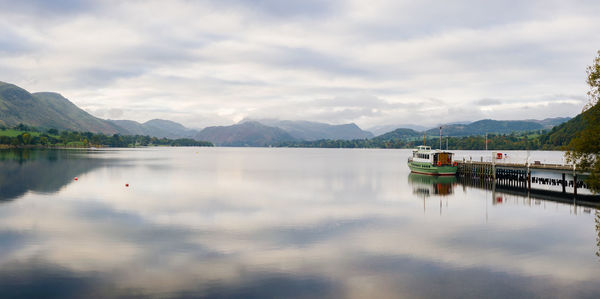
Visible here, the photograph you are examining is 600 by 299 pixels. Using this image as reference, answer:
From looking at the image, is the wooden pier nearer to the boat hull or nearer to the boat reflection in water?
the boat hull

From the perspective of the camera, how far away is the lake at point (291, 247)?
20250mm

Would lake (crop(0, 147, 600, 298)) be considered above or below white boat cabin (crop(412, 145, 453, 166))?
below

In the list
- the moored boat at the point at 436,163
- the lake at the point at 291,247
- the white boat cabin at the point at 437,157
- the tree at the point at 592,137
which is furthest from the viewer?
the white boat cabin at the point at 437,157

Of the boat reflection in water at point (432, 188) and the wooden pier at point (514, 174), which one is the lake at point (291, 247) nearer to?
the boat reflection in water at point (432, 188)

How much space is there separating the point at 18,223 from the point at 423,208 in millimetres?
42768

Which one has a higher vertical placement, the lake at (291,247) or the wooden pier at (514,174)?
the wooden pier at (514,174)

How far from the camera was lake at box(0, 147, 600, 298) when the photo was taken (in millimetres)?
20250

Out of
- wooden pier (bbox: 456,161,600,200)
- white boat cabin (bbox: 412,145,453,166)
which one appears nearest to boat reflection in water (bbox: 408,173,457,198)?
wooden pier (bbox: 456,161,600,200)

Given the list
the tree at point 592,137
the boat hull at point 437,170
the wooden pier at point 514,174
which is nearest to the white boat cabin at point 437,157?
the boat hull at point 437,170

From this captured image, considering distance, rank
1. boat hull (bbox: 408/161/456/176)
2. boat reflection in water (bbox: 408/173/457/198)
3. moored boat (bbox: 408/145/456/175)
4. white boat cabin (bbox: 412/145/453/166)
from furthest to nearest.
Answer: white boat cabin (bbox: 412/145/453/166) → moored boat (bbox: 408/145/456/175) → boat hull (bbox: 408/161/456/176) → boat reflection in water (bbox: 408/173/457/198)

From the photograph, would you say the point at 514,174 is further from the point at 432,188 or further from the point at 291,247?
the point at 291,247

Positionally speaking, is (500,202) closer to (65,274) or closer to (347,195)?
A: (347,195)

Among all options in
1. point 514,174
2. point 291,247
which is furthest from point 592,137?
point 514,174

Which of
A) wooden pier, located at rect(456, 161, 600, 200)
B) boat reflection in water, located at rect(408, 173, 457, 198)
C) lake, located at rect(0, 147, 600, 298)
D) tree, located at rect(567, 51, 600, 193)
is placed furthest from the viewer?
wooden pier, located at rect(456, 161, 600, 200)
